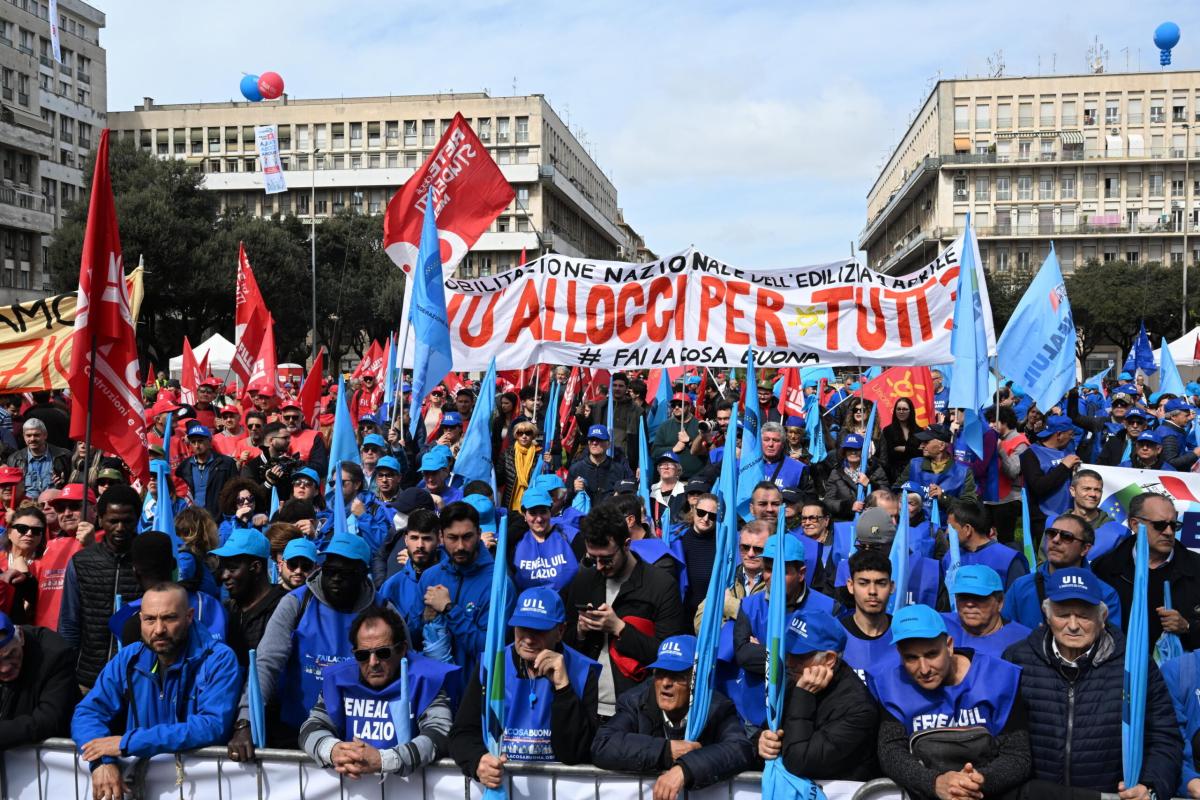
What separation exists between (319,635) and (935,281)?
6089 mm

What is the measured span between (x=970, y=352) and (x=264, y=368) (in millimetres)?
8618

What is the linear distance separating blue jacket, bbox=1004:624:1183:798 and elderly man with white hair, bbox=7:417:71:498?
7471 millimetres

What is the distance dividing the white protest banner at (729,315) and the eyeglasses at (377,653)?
5.07m

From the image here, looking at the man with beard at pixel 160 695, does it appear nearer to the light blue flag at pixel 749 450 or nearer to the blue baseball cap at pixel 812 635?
the blue baseball cap at pixel 812 635

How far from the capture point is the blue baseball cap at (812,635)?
3.94 metres

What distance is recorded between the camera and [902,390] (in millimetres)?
11859

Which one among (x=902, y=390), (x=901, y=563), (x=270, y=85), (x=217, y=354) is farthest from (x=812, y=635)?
(x=270, y=85)

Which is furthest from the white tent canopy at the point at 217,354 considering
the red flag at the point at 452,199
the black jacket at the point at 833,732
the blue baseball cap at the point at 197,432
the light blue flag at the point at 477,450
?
the black jacket at the point at 833,732

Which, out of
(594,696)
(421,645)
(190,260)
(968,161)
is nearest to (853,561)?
(594,696)

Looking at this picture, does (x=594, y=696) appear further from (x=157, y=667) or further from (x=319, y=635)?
(x=157, y=667)

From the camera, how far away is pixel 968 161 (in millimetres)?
81688

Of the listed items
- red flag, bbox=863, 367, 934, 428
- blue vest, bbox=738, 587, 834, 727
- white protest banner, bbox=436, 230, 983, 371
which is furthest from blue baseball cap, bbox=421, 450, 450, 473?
red flag, bbox=863, 367, 934, 428

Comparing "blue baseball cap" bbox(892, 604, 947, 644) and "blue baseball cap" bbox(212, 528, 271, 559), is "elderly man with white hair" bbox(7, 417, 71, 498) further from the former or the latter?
"blue baseball cap" bbox(892, 604, 947, 644)

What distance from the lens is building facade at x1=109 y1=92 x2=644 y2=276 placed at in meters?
82.9
